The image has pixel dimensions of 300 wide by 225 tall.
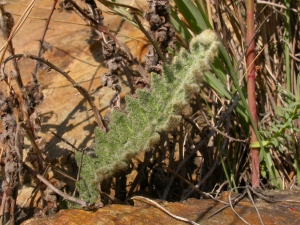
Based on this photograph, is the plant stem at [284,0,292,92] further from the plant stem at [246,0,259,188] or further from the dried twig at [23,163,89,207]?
the dried twig at [23,163,89,207]

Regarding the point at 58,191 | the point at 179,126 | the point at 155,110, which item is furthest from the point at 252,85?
the point at 58,191

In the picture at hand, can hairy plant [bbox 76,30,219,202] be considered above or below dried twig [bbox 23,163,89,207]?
above

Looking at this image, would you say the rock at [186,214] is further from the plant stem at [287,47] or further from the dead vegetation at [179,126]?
the plant stem at [287,47]

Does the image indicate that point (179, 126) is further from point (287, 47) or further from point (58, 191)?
point (58, 191)

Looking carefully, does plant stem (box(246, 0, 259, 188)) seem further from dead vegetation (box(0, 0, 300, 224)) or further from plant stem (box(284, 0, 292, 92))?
plant stem (box(284, 0, 292, 92))

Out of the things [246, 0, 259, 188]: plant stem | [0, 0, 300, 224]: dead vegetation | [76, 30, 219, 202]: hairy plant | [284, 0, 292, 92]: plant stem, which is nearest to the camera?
[76, 30, 219, 202]: hairy plant

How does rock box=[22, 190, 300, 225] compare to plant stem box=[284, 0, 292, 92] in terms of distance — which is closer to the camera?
rock box=[22, 190, 300, 225]

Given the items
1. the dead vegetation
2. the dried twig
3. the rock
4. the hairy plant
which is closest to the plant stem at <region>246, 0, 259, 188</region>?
the dead vegetation

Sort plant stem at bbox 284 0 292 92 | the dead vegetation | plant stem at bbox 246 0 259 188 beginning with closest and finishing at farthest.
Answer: the dead vegetation → plant stem at bbox 246 0 259 188 → plant stem at bbox 284 0 292 92

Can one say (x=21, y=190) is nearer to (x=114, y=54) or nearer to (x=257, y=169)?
(x=114, y=54)

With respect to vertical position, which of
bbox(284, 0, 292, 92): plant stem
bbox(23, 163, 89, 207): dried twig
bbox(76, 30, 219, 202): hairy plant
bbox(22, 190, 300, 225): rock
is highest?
bbox(284, 0, 292, 92): plant stem
